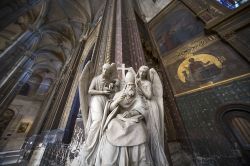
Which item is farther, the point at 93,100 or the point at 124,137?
the point at 93,100

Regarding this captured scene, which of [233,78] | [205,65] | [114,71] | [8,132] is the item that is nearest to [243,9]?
[205,65]

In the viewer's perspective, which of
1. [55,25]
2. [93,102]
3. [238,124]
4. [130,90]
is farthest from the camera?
[55,25]

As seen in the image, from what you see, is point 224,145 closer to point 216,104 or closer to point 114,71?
point 216,104

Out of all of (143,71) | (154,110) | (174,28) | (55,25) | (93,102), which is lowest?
(154,110)

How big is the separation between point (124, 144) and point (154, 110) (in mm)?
527

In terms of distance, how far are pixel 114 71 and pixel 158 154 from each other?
1.17m

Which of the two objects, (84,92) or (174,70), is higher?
(174,70)

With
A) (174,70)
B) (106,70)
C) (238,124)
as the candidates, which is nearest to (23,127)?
(174,70)

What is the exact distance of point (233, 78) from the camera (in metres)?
4.30

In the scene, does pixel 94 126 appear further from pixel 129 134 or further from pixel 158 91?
pixel 158 91

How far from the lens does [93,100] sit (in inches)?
59.9

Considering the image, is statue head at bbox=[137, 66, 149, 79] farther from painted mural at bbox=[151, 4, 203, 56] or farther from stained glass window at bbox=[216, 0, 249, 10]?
stained glass window at bbox=[216, 0, 249, 10]

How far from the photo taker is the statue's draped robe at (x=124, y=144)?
1.01m

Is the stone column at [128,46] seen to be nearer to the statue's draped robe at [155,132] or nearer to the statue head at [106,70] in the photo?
the statue head at [106,70]
